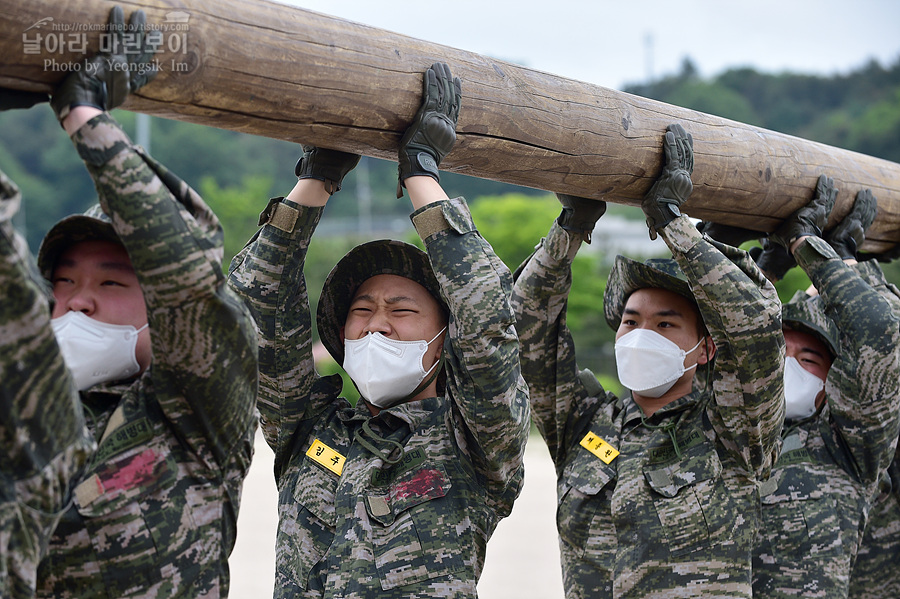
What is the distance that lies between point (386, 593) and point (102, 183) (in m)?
1.55

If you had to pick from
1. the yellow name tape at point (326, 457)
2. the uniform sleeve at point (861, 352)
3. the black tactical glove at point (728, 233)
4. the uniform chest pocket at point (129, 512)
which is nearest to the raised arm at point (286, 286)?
the yellow name tape at point (326, 457)

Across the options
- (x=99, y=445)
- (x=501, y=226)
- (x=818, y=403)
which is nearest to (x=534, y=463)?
(x=818, y=403)

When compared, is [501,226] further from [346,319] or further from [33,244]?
[346,319]

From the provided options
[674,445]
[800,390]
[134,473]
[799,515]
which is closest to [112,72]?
[134,473]

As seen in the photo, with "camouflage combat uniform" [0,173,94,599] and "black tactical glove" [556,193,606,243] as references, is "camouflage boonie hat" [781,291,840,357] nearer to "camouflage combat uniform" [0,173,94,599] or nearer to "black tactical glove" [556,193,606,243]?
"black tactical glove" [556,193,606,243]

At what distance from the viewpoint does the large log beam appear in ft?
8.28

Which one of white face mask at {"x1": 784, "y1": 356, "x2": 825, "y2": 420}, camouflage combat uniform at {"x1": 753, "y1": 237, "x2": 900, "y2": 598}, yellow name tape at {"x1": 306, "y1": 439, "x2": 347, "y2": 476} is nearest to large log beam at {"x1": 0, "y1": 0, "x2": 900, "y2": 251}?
camouflage combat uniform at {"x1": 753, "y1": 237, "x2": 900, "y2": 598}

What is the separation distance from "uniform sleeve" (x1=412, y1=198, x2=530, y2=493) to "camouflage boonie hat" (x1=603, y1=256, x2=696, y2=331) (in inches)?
43.0

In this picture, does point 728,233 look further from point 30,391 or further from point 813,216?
point 30,391

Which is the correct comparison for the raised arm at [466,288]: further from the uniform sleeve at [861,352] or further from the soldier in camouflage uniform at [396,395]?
the uniform sleeve at [861,352]

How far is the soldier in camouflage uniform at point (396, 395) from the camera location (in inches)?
126

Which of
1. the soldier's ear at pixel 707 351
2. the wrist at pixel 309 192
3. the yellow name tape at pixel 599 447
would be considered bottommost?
the yellow name tape at pixel 599 447

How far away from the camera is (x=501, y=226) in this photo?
115 ft

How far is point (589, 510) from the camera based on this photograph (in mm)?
4113
